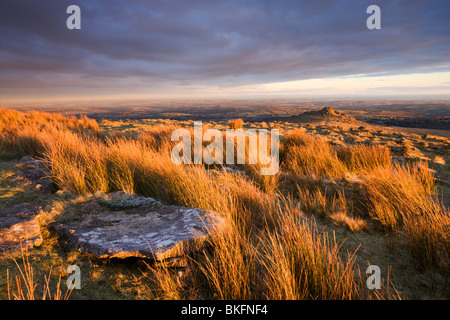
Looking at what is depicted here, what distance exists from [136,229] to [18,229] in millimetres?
964

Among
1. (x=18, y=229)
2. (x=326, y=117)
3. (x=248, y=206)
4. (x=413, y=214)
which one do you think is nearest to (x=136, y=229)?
(x=18, y=229)

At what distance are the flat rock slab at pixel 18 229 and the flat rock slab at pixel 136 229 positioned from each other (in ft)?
0.60

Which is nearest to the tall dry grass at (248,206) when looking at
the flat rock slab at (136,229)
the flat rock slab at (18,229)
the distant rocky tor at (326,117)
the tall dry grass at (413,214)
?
the tall dry grass at (413,214)

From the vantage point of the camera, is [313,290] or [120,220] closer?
[313,290]

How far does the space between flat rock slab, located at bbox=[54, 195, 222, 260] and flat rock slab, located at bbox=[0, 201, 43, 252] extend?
7.3 inches

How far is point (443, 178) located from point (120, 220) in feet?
21.5

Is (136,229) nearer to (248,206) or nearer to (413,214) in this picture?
(248,206)

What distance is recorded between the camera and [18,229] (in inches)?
78.2

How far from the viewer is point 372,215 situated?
3.21m

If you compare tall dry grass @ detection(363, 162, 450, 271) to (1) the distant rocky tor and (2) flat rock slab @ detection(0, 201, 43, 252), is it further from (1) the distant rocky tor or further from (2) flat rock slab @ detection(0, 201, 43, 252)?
(1) the distant rocky tor

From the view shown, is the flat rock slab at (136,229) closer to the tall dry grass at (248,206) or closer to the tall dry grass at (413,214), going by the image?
the tall dry grass at (248,206)

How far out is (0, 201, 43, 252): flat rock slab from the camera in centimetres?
186
